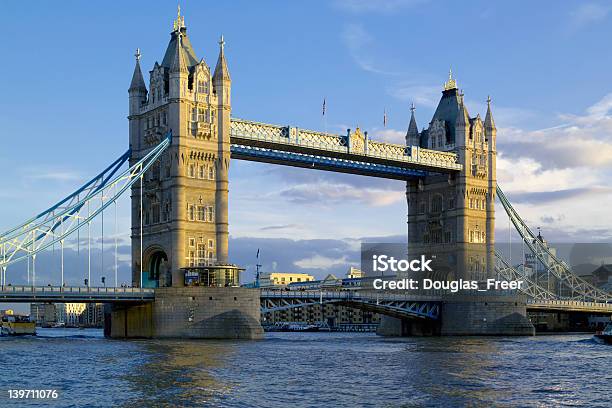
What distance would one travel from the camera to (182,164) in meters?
102

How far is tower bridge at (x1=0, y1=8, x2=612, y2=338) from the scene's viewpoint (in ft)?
318

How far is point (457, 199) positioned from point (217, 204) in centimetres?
3955

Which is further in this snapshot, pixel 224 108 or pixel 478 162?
pixel 478 162

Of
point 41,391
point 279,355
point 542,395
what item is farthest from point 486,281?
point 41,391

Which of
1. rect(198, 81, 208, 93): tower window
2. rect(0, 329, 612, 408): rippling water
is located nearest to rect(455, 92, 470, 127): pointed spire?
rect(198, 81, 208, 93): tower window

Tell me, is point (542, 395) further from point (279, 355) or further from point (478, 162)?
point (478, 162)

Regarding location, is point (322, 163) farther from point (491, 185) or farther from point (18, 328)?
point (18, 328)

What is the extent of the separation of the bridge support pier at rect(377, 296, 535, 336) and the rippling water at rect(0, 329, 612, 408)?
34776 millimetres

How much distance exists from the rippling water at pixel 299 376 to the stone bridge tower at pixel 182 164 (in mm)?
18328

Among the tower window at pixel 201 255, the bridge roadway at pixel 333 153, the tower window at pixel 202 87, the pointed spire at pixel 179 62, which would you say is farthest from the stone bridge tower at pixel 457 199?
the pointed spire at pixel 179 62

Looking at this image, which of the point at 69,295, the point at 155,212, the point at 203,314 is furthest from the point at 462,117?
the point at 69,295

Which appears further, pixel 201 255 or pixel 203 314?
pixel 201 255

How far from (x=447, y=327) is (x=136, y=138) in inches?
1819

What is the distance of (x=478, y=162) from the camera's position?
438 ft
